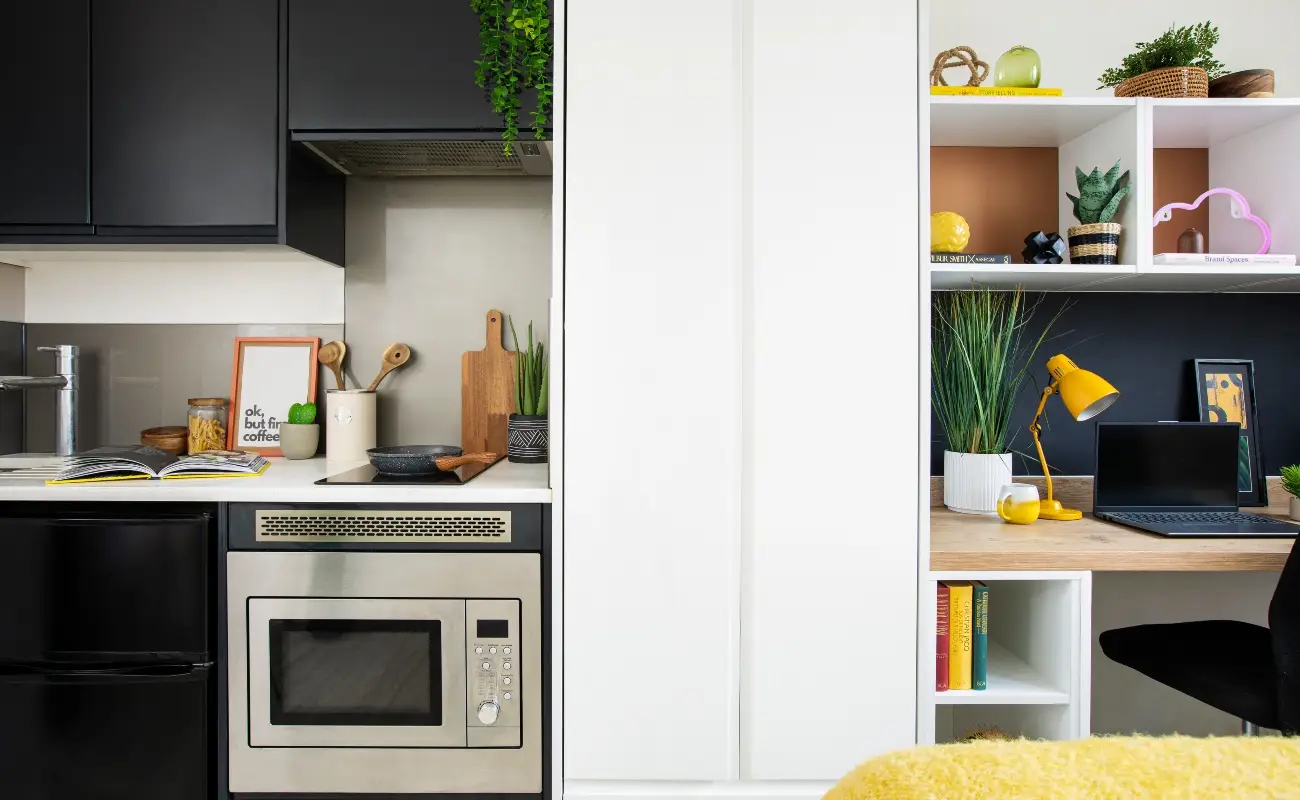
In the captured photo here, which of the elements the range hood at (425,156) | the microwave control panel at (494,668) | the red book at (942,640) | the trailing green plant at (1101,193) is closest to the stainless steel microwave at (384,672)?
the microwave control panel at (494,668)

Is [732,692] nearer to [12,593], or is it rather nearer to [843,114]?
[843,114]

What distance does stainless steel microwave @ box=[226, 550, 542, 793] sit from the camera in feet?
5.68

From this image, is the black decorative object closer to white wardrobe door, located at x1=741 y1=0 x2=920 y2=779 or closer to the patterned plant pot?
white wardrobe door, located at x1=741 y1=0 x2=920 y2=779

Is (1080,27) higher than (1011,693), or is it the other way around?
(1080,27)

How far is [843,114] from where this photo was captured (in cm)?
168

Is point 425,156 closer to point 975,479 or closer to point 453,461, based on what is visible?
point 453,461

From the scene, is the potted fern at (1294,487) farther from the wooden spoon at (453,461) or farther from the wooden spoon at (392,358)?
the wooden spoon at (392,358)

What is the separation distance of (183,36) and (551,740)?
1.90 metres

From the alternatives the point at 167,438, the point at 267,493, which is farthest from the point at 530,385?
the point at 167,438

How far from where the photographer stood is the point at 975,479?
6.70 feet

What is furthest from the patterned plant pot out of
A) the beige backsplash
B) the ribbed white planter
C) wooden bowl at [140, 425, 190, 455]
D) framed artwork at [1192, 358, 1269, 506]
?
framed artwork at [1192, 358, 1269, 506]

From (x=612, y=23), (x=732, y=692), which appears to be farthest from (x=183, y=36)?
(x=732, y=692)

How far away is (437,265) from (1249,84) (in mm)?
2205

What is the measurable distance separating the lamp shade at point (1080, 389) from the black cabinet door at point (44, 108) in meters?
2.46
